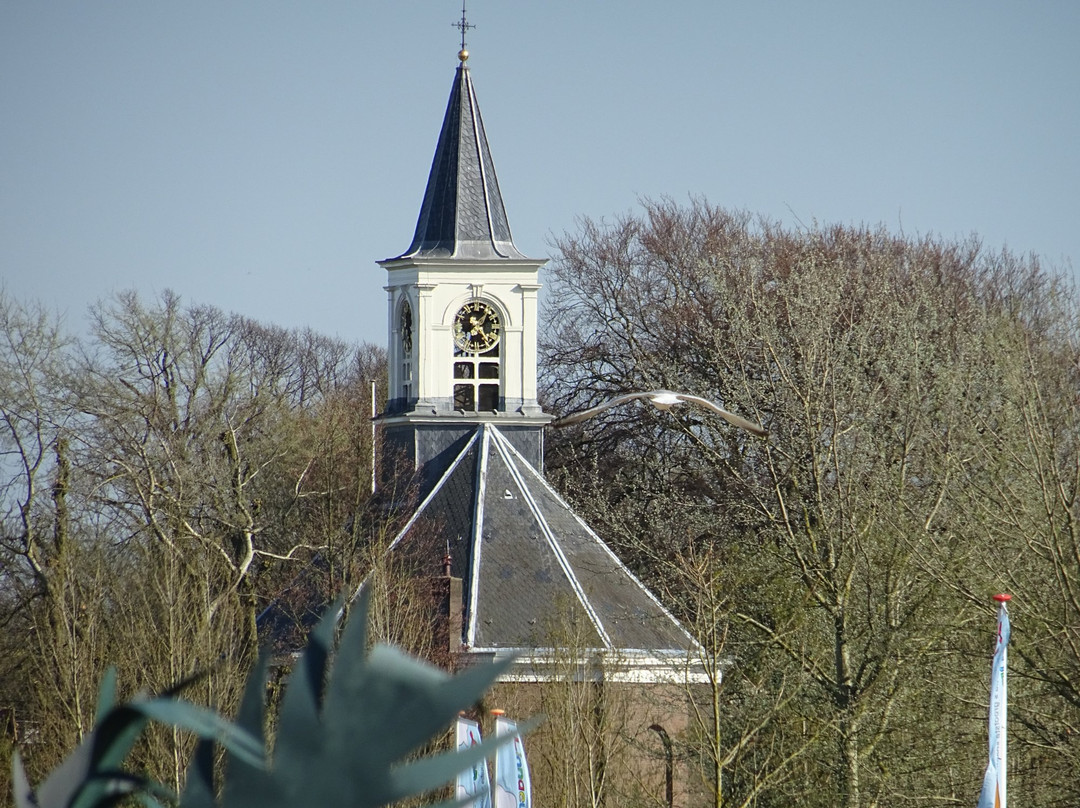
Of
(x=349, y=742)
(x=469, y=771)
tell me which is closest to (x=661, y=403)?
(x=469, y=771)

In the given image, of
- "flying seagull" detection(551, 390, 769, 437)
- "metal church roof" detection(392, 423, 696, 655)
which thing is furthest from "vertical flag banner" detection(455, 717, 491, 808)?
"metal church roof" detection(392, 423, 696, 655)

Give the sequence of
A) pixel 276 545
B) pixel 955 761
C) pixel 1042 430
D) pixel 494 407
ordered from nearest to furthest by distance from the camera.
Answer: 1. pixel 1042 430
2. pixel 955 761
3. pixel 494 407
4. pixel 276 545

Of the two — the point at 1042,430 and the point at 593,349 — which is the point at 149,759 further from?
the point at 593,349

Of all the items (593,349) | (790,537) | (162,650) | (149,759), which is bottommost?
(149,759)

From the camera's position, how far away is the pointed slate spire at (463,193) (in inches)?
1412

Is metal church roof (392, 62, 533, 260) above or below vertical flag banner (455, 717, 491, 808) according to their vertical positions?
above

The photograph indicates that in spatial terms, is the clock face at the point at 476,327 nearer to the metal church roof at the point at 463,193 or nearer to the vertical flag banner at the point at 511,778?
the metal church roof at the point at 463,193

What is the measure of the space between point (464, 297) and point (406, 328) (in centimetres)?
174

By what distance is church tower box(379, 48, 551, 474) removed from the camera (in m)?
35.2

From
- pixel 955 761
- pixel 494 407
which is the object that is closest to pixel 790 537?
pixel 955 761

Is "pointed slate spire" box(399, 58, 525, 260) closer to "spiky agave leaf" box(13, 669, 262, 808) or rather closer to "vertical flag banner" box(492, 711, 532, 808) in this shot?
"vertical flag banner" box(492, 711, 532, 808)

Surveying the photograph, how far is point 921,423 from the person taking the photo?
74.1ft

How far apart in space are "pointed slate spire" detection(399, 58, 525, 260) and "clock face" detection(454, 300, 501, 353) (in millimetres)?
1184

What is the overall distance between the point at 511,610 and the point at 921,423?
1092 centimetres
